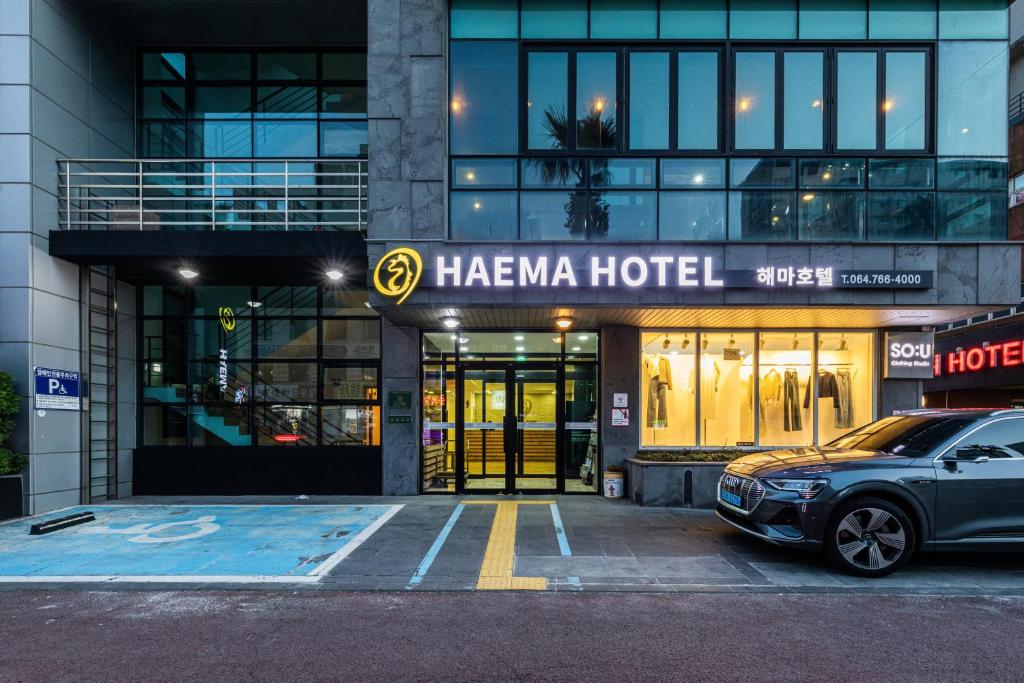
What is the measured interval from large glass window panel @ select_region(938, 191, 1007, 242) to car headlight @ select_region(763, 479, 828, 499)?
18.2 ft

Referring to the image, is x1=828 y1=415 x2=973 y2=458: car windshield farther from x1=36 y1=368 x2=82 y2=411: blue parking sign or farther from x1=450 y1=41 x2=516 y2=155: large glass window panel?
x1=36 y1=368 x2=82 y2=411: blue parking sign

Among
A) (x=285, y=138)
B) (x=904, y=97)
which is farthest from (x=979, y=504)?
(x=285, y=138)

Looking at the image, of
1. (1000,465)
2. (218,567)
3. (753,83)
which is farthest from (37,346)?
(1000,465)

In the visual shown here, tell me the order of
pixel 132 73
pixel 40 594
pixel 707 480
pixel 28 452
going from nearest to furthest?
pixel 40 594
pixel 28 452
pixel 707 480
pixel 132 73

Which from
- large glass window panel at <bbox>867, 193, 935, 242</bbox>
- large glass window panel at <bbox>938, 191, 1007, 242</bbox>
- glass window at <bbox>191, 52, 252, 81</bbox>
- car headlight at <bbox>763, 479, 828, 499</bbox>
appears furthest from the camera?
glass window at <bbox>191, 52, 252, 81</bbox>

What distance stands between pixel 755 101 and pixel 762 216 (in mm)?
2001

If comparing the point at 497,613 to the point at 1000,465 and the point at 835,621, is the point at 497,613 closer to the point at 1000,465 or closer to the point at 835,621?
the point at 835,621

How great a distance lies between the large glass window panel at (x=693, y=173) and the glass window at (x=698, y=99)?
12.1 inches

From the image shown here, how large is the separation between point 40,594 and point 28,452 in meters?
4.54

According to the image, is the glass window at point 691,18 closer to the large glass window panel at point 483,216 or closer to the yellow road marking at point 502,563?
the large glass window panel at point 483,216

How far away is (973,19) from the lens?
9219 mm

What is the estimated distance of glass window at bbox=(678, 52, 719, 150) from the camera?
9.44 metres

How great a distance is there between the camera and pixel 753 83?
9445mm

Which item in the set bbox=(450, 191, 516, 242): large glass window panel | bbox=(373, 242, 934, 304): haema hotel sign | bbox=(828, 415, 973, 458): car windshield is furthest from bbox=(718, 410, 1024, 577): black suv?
bbox=(450, 191, 516, 242): large glass window panel
